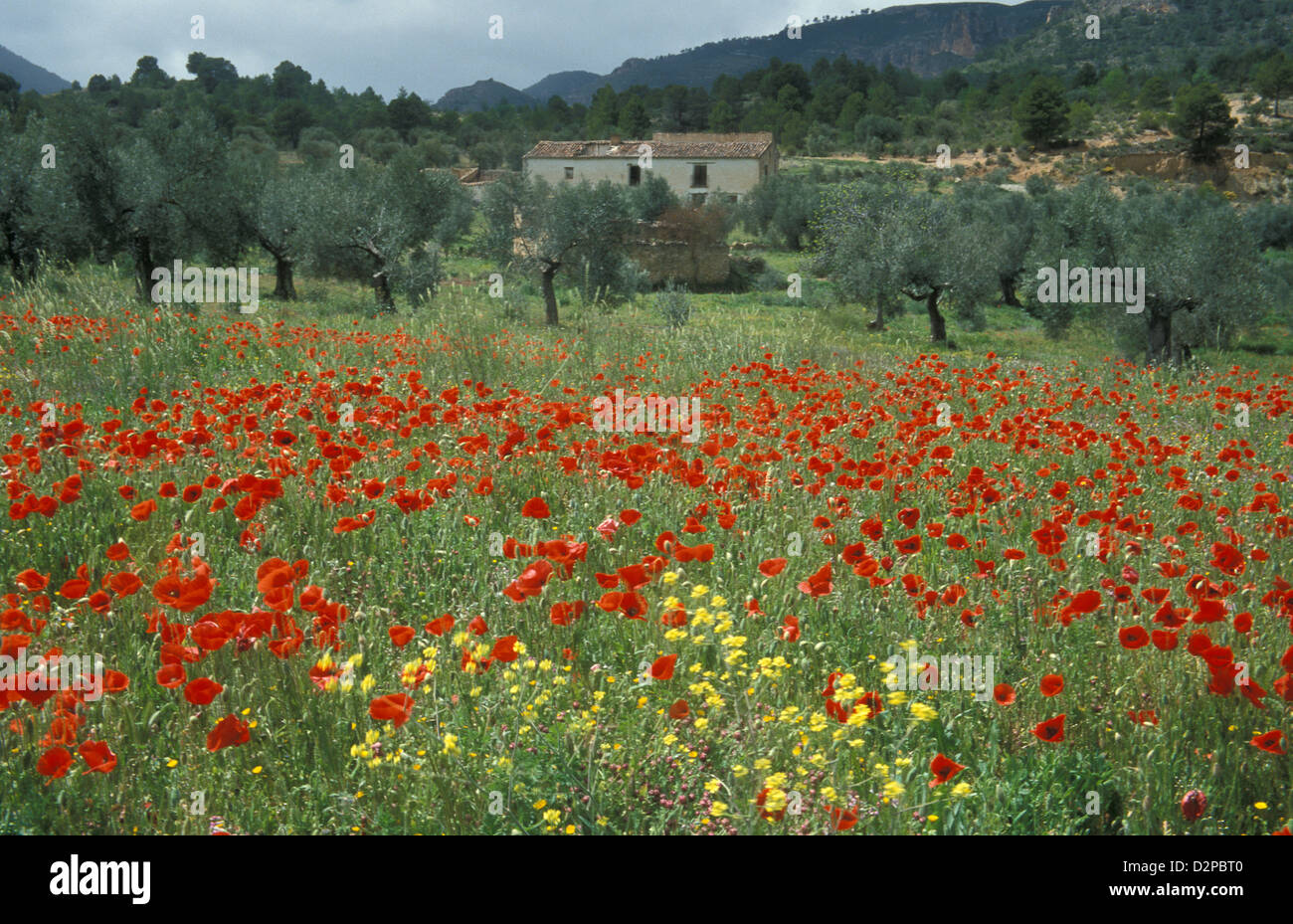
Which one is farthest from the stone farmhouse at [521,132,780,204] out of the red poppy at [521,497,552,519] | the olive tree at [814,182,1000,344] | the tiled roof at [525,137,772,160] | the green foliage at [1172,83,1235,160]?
the red poppy at [521,497,552,519]

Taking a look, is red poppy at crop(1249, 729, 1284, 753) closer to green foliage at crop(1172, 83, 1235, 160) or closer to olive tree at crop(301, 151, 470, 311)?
olive tree at crop(301, 151, 470, 311)

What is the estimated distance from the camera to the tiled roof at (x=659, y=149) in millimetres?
68125

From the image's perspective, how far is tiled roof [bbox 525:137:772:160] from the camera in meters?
68.1

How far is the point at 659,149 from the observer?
71375 mm

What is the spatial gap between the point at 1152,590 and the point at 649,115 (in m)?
128

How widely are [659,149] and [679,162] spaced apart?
112 inches

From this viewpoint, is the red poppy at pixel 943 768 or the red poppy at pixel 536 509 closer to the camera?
the red poppy at pixel 943 768

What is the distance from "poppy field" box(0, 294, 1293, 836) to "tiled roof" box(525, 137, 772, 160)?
6702 cm

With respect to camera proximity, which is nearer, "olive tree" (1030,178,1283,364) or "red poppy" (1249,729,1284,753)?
"red poppy" (1249,729,1284,753)

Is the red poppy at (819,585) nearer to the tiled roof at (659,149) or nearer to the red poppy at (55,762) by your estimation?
the red poppy at (55,762)

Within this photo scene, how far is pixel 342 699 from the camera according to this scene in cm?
231

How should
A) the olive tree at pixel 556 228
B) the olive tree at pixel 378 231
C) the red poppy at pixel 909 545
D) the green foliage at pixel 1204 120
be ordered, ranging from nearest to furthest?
the red poppy at pixel 909 545 < the olive tree at pixel 556 228 < the olive tree at pixel 378 231 < the green foliage at pixel 1204 120

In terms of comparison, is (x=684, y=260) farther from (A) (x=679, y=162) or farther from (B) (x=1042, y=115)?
(B) (x=1042, y=115)

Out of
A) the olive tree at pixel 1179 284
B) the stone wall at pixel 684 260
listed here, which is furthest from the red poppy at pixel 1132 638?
the stone wall at pixel 684 260
